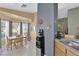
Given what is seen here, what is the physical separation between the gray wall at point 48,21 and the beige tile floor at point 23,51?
259 mm

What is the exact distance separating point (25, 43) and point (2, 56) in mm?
494

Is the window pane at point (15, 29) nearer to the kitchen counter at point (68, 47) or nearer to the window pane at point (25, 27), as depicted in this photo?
the window pane at point (25, 27)

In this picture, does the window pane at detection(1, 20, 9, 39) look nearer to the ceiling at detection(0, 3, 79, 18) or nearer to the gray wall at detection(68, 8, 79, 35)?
the ceiling at detection(0, 3, 79, 18)

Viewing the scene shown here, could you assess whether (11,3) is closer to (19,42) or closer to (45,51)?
(19,42)

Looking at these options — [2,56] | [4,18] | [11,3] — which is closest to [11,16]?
[4,18]

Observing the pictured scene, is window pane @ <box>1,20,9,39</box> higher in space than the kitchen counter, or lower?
higher

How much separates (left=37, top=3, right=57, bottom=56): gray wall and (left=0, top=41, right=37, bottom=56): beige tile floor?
0.26 m

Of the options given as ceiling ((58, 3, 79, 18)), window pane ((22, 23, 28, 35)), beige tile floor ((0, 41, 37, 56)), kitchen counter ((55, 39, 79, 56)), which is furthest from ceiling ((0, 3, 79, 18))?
beige tile floor ((0, 41, 37, 56))

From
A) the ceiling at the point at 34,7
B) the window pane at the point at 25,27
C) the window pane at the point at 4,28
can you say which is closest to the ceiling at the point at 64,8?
the ceiling at the point at 34,7

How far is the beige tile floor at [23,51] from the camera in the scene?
2.22m

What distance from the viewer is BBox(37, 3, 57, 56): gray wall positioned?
2.24 meters

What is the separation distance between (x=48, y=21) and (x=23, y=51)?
0.71 m

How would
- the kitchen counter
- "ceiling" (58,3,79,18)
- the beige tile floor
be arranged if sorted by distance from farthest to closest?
the beige tile floor → "ceiling" (58,3,79,18) → the kitchen counter

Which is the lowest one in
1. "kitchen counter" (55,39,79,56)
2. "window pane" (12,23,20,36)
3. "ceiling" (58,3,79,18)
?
"kitchen counter" (55,39,79,56)
